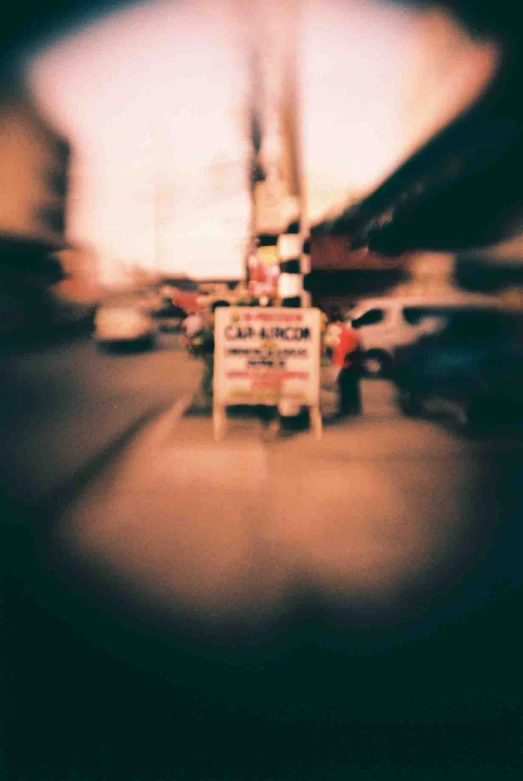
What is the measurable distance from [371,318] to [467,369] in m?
4.79

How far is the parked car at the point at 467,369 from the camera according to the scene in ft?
29.7

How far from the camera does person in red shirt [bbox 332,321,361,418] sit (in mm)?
9594

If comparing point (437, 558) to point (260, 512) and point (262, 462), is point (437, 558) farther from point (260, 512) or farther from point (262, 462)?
point (262, 462)

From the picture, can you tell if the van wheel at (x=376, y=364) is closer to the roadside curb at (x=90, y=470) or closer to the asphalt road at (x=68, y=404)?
the asphalt road at (x=68, y=404)

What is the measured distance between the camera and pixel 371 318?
45.3 feet

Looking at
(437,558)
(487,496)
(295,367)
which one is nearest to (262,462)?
(295,367)

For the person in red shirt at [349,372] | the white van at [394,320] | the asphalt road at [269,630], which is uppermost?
the white van at [394,320]

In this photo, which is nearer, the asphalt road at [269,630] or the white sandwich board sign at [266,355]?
the asphalt road at [269,630]

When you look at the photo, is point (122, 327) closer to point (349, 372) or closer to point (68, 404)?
point (68, 404)

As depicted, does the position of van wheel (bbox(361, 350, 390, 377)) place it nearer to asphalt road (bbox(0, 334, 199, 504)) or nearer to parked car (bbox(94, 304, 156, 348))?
asphalt road (bbox(0, 334, 199, 504))

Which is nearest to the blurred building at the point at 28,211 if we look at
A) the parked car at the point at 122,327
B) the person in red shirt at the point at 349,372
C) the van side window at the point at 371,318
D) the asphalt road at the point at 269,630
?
the parked car at the point at 122,327

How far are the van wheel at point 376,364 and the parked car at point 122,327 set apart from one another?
35.5 ft

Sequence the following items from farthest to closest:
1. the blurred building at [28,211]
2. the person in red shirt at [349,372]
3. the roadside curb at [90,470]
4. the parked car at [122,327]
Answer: the blurred building at [28,211]
the parked car at [122,327]
the person in red shirt at [349,372]
the roadside curb at [90,470]

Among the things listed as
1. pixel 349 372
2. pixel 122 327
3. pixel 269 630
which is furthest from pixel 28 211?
pixel 269 630
